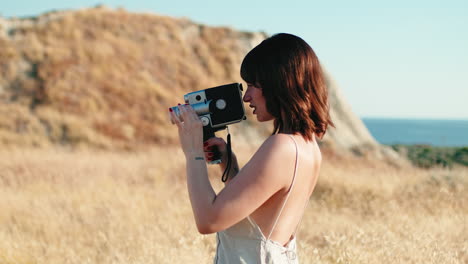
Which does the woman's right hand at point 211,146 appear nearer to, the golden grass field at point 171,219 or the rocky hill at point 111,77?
the golden grass field at point 171,219

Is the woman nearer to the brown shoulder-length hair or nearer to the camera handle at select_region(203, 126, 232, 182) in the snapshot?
the brown shoulder-length hair

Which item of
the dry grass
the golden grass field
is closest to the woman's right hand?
the golden grass field

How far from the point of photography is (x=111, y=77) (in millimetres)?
19016

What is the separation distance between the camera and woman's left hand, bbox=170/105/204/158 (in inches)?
64.6

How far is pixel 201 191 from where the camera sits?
5.04 feet

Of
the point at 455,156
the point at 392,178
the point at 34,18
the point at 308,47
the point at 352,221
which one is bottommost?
the point at 455,156

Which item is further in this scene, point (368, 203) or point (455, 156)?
point (455, 156)

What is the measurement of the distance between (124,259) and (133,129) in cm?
1322

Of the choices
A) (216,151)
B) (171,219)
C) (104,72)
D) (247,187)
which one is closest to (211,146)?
(216,151)

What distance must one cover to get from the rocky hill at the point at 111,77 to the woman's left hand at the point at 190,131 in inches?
555

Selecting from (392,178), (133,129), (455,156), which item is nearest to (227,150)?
(392,178)

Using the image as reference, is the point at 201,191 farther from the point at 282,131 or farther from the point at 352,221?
the point at 352,221

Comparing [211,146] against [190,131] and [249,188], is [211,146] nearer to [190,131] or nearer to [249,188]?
[190,131]

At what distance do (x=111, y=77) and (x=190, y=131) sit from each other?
18.2 metres
